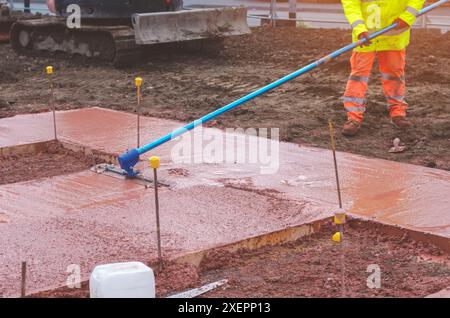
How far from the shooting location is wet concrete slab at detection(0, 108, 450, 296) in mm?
5379

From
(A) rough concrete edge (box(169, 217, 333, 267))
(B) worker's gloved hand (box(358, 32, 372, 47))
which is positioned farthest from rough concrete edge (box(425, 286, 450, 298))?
(B) worker's gloved hand (box(358, 32, 372, 47))

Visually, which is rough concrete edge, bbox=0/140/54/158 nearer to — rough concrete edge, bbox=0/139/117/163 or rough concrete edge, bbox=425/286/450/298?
rough concrete edge, bbox=0/139/117/163

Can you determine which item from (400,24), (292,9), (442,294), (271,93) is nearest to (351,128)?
(400,24)

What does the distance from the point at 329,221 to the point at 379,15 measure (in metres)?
3.63

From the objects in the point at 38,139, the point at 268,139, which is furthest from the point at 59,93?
the point at 268,139

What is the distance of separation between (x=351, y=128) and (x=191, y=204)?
2961mm

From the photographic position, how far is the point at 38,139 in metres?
8.56

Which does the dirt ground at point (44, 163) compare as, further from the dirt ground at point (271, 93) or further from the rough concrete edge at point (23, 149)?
the dirt ground at point (271, 93)

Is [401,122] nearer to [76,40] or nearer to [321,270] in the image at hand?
[321,270]

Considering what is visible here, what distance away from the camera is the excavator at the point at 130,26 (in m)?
14.5

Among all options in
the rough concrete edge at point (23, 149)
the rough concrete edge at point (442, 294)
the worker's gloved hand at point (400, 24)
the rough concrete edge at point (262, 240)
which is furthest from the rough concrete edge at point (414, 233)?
the rough concrete edge at point (23, 149)

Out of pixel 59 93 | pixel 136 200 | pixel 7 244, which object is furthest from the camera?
pixel 59 93
